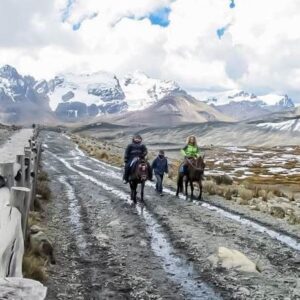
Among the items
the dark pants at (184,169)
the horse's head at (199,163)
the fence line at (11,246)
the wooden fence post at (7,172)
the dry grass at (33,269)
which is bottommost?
the dry grass at (33,269)

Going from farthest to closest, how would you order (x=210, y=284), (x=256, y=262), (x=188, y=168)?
(x=188, y=168)
(x=256, y=262)
(x=210, y=284)

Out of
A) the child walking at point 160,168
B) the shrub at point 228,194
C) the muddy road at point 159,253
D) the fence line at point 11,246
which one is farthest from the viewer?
the child walking at point 160,168

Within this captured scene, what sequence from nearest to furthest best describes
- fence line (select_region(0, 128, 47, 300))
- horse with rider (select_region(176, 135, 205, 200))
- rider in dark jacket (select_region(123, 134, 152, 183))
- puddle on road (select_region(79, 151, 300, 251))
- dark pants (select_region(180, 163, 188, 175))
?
1. fence line (select_region(0, 128, 47, 300))
2. puddle on road (select_region(79, 151, 300, 251))
3. rider in dark jacket (select_region(123, 134, 152, 183))
4. horse with rider (select_region(176, 135, 205, 200))
5. dark pants (select_region(180, 163, 188, 175))

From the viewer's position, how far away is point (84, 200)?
61.4 ft

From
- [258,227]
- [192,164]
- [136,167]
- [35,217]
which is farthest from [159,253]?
[192,164]

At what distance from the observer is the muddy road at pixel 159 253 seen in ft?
26.7

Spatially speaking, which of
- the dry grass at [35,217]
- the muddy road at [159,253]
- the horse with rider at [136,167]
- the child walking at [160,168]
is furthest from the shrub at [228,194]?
the dry grass at [35,217]

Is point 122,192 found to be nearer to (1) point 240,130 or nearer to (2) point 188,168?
(2) point 188,168

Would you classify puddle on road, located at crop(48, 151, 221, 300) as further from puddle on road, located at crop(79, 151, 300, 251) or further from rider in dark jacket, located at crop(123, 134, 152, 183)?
rider in dark jacket, located at crop(123, 134, 152, 183)

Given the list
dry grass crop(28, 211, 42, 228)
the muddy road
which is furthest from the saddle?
dry grass crop(28, 211, 42, 228)

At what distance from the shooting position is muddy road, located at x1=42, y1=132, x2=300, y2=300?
8.14 meters

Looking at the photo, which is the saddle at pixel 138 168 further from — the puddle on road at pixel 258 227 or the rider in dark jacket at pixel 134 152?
the puddle on road at pixel 258 227

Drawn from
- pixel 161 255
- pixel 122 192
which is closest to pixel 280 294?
pixel 161 255

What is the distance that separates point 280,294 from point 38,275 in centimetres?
382
